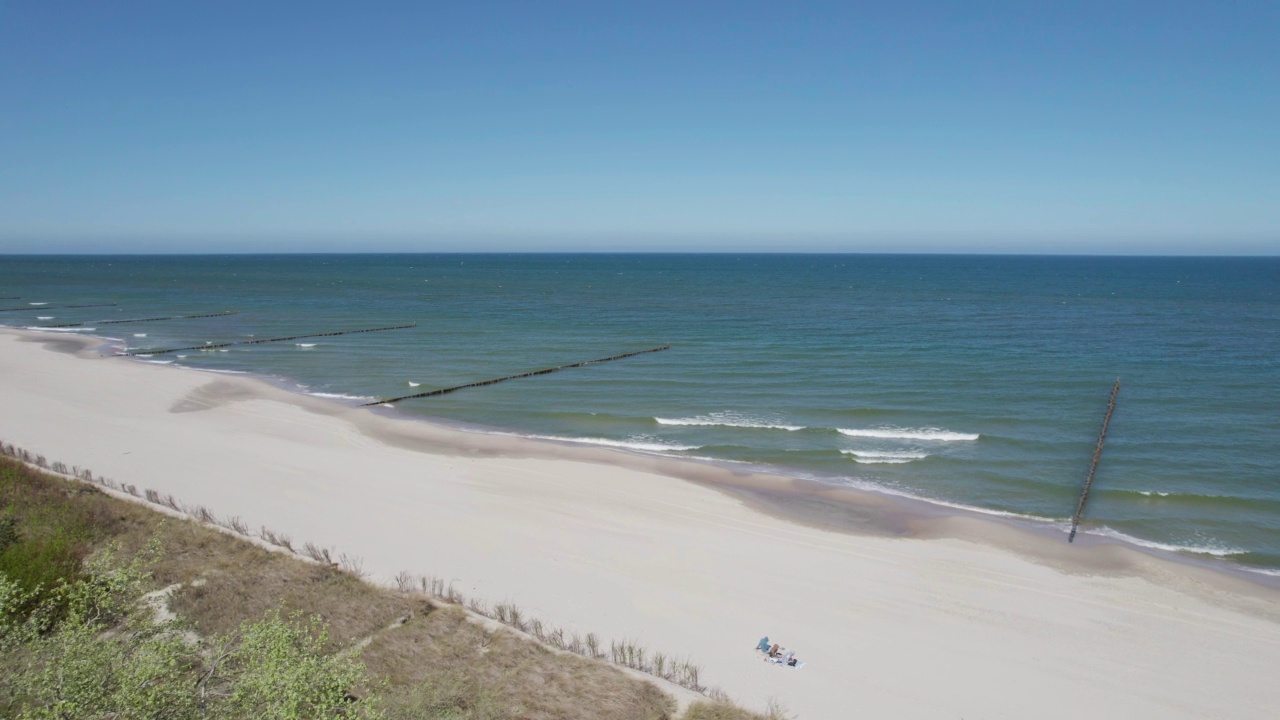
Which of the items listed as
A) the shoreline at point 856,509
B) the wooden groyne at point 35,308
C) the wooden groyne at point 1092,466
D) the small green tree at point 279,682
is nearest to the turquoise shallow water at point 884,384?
the wooden groyne at point 1092,466

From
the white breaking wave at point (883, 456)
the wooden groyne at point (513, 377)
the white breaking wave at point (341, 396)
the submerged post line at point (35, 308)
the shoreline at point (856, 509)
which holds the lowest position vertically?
the shoreline at point (856, 509)

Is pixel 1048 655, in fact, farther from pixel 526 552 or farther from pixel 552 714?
pixel 526 552

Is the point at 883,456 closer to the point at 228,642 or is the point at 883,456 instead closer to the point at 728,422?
the point at 728,422

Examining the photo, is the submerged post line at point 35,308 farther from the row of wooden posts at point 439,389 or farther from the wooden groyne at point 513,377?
the wooden groyne at point 513,377

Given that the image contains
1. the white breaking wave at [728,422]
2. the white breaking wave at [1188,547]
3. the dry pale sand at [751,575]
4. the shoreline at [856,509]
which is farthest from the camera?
the white breaking wave at [728,422]

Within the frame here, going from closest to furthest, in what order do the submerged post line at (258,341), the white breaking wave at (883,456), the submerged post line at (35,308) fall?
the white breaking wave at (883,456) → the submerged post line at (258,341) → the submerged post line at (35,308)
